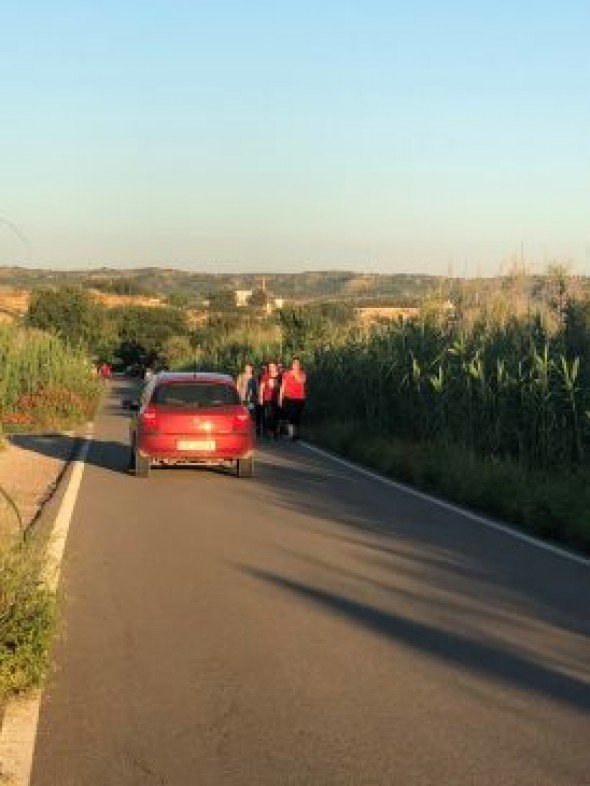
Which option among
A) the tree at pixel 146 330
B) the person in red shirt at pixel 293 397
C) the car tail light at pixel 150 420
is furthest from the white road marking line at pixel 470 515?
the tree at pixel 146 330

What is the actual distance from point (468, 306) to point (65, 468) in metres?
8.69

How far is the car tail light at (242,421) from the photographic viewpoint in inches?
733

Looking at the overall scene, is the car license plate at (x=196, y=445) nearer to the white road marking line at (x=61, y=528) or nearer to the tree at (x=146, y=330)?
the white road marking line at (x=61, y=528)

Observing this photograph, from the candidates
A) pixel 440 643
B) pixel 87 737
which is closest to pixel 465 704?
pixel 440 643

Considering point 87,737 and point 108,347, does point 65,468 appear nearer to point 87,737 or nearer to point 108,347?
point 87,737

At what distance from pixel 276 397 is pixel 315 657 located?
68.4 feet

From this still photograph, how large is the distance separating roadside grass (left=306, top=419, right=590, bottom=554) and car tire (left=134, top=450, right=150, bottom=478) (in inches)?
153

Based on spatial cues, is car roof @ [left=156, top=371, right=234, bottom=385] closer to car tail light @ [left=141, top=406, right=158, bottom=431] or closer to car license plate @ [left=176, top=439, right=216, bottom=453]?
car tail light @ [left=141, top=406, right=158, bottom=431]

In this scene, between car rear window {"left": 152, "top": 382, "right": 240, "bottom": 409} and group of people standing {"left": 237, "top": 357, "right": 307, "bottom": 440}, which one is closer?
car rear window {"left": 152, "top": 382, "right": 240, "bottom": 409}

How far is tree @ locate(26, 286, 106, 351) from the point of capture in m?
94.4

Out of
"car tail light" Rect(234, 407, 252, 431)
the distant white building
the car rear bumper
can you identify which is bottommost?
the distant white building

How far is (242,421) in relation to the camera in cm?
1872

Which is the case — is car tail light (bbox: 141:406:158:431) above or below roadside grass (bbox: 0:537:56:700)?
below

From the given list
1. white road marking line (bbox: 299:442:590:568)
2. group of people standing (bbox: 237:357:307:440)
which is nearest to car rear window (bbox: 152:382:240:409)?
white road marking line (bbox: 299:442:590:568)
